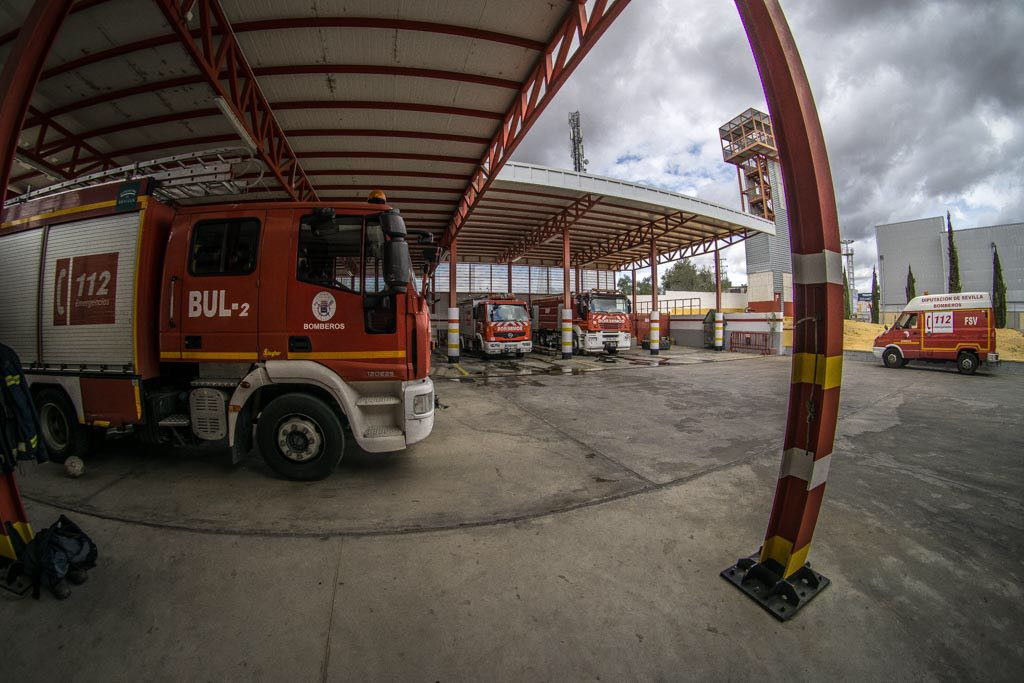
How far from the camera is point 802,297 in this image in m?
1.98

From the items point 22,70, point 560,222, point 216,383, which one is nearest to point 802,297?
point 216,383

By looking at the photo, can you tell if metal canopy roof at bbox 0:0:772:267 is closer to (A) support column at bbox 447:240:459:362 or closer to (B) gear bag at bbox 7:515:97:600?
(B) gear bag at bbox 7:515:97:600

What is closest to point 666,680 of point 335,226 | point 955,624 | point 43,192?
point 955,624

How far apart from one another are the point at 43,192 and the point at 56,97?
3113 millimetres

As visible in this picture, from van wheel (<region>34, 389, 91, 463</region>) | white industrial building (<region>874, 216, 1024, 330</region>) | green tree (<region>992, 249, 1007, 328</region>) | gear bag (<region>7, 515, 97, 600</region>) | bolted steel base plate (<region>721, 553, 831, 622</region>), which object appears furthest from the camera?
white industrial building (<region>874, 216, 1024, 330</region>)

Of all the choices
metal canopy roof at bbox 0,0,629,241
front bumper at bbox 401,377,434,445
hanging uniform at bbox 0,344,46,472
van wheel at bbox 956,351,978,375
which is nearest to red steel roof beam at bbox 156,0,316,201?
metal canopy roof at bbox 0,0,629,241

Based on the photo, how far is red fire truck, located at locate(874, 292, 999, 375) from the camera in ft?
32.4

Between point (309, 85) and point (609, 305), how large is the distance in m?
12.7

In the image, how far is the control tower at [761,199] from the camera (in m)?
25.8

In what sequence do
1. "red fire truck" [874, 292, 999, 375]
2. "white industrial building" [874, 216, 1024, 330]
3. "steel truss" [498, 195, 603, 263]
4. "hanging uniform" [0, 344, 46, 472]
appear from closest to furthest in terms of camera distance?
1. "hanging uniform" [0, 344, 46, 472]
2. "red fire truck" [874, 292, 999, 375]
3. "steel truss" [498, 195, 603, 263]
4. "white industrial building" [874, 216, 1024, 330]

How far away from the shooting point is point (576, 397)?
298 inches

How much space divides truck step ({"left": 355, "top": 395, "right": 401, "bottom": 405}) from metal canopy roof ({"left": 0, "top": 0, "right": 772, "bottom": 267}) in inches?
136

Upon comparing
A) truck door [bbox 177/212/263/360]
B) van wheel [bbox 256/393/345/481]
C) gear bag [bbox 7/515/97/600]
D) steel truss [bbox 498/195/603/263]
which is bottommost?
gear bag [bbox 7/515/97/600]

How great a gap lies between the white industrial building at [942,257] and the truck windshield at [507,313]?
39280mm
